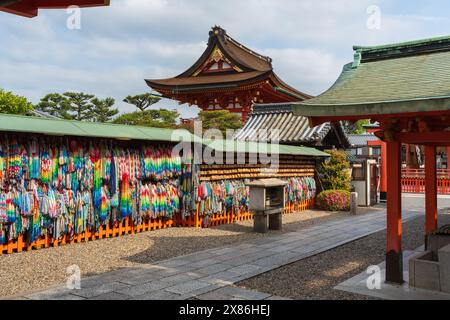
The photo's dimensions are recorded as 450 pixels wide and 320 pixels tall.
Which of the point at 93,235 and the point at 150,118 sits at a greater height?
the point at 150,118

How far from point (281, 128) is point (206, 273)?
1410 cm

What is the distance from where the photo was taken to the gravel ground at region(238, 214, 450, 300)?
19.1 feet

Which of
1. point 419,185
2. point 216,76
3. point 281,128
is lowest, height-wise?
point 419,185

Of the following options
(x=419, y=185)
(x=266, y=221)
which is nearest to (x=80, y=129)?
(x=266, y=221)

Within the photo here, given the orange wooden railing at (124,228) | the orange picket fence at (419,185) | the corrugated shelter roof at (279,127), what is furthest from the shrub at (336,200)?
the orange picket fence at (419,185)

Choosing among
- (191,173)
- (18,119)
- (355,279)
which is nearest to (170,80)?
(191,173)

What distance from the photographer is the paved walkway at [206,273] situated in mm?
5555

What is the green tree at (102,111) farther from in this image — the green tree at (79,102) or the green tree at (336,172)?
the green tree at (336,172)

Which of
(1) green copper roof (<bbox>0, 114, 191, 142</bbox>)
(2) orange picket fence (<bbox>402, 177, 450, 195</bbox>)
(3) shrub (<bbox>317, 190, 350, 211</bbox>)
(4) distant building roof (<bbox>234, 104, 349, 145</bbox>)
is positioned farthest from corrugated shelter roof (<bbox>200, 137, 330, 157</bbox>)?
(2) orange picket fence (<bbox>402, 177, 450, 195</bbox>)

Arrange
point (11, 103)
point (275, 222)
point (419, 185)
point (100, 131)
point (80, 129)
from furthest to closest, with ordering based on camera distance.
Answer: point (419, 185)
point (11, 103)
point (275, 222)
point (100, 131)
point (80, 129)

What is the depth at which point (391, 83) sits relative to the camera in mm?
6648

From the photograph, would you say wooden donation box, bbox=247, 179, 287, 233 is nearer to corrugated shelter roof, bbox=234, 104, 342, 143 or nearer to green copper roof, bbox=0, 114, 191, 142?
green copper roof, bbox=0, 114, 191, 142

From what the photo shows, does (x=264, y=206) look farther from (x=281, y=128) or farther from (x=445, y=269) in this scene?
(x=281, y=128)

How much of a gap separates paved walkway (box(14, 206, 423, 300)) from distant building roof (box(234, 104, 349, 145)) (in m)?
8.40
